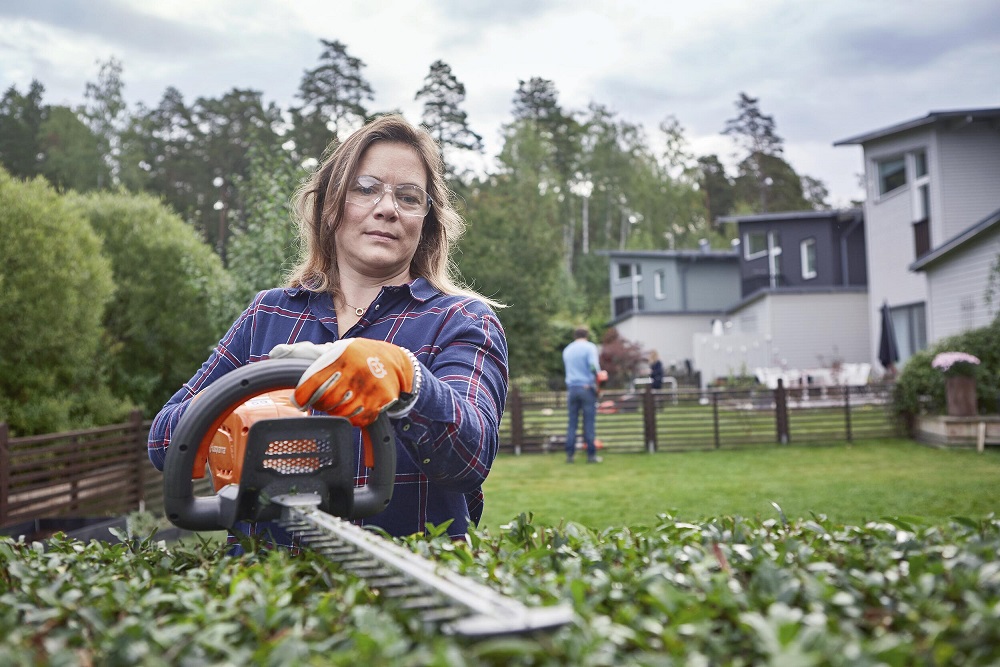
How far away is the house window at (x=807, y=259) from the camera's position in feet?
102

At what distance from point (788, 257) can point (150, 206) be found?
22493 millimetres

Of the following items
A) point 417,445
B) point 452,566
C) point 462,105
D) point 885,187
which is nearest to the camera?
point 452,566

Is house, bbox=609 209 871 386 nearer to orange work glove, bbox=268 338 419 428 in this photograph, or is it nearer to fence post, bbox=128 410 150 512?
fence post, bbox=128 410 150 512

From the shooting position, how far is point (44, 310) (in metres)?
11.4

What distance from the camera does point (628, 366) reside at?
107 ft

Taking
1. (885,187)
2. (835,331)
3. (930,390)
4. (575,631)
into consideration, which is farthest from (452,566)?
(835,331)


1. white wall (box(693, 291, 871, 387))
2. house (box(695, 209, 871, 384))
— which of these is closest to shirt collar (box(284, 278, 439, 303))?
house (box(695, 209, 871, 384))

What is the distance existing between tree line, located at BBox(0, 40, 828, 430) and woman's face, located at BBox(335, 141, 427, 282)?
2.75 feet

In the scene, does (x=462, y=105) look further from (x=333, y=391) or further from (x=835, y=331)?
(x=333, y=391)

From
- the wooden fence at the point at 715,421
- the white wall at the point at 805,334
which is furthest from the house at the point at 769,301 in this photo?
the wooden fence at the point at 715,421

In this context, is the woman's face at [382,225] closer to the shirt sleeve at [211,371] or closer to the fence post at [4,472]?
the shirt sleeve at [211,371]

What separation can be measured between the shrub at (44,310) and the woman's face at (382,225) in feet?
32.7

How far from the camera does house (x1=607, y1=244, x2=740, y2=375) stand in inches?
1377

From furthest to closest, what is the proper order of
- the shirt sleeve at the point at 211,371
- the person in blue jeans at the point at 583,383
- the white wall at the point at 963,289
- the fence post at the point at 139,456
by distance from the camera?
the white wall at the point at 963,289, the person in blue jeans at the point at 583,383, the fence post at the point at 139,456, the shirt sleeve at the point at 211,371
